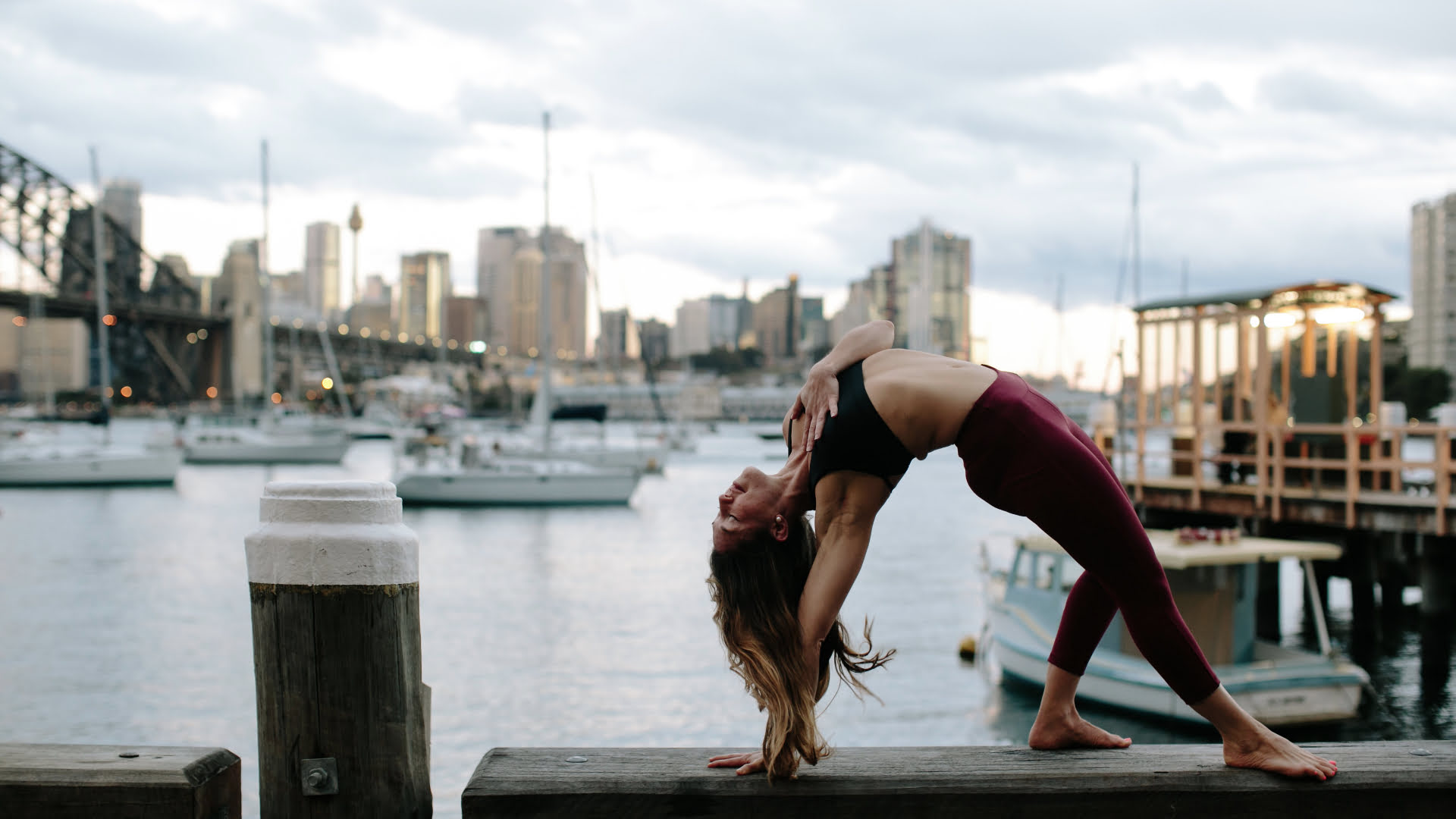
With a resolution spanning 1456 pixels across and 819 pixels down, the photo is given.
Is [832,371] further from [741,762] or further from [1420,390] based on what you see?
[1420,390]

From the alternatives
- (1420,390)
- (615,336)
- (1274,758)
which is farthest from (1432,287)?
(1274,758)

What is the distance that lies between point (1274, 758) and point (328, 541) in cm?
229

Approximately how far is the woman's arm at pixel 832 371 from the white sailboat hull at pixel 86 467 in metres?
60.7

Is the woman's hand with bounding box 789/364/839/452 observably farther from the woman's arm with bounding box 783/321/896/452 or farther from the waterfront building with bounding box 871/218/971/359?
the waterfront building with bounding box 871/218/971/359

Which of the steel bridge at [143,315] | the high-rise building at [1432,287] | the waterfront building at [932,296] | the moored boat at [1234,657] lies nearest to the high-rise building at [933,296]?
the waterfront building at [932,296]

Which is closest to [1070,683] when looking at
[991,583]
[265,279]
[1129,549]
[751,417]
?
[1129,549]

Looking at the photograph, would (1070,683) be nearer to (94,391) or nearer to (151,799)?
(151,799)

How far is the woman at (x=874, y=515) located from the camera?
2.83m

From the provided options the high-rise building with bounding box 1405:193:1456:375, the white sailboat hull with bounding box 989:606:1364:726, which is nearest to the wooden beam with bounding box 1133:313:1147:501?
the white sailboat hull with bounding box 989:606:1364:726

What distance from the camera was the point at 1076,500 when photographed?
286 cm

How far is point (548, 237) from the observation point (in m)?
50.1

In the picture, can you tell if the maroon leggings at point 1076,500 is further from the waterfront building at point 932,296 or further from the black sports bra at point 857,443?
the waterfront building at point 932,296

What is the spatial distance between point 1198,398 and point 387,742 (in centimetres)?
1860

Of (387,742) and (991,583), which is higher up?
(387,742)
